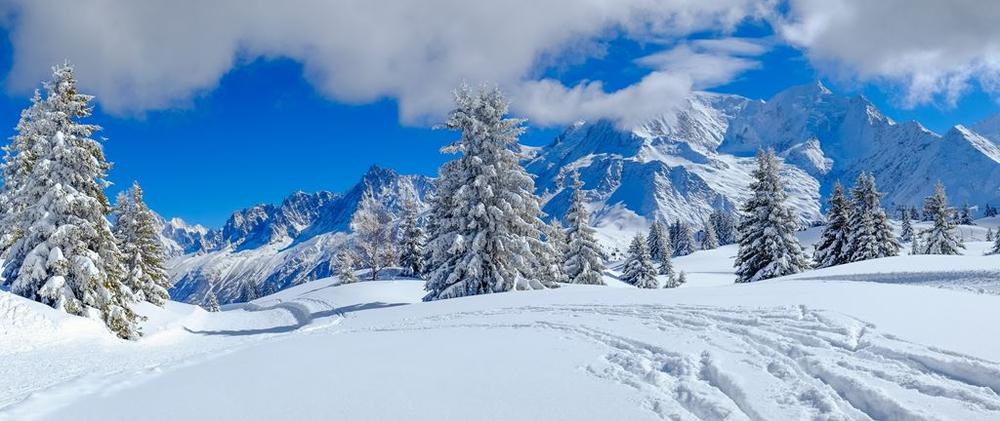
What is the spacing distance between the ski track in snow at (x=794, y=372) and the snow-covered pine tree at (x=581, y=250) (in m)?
31.5

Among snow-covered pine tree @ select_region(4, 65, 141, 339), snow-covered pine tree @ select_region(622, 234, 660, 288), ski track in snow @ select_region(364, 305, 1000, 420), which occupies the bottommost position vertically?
ski track in snow @ select_region(364, 305, 1000, 420)

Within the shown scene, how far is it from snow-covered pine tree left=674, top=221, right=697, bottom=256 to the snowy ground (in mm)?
105827

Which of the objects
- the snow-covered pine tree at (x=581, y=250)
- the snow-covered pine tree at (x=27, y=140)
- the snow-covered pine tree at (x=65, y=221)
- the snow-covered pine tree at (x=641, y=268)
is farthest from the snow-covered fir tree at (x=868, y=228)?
the snow-covered pine tree at (x=27, y=140)

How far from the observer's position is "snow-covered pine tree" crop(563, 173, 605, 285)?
41.8 meters

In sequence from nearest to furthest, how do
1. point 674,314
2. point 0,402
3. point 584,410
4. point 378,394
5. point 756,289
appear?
→ point 584,410 → point 378,394 → point 0,402 → point 674,314 → point 756,289

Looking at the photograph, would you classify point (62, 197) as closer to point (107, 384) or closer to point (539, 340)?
point (107, 384)

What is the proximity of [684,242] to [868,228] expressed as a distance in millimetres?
81900

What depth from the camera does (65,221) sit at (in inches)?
826

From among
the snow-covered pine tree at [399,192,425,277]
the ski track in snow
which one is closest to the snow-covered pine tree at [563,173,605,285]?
the snow-covered pine tree at [399,192,425,277]

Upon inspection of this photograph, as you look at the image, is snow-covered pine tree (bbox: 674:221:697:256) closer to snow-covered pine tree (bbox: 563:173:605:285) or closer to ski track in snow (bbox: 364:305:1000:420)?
snow-covered pine tree (bbox: 563:173:605:285)

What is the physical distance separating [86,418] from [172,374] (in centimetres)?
289

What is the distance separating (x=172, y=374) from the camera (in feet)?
31.4

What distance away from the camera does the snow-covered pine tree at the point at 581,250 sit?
41.8 metres

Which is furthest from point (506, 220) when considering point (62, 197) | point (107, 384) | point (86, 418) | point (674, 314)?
point (86, 418)
